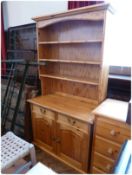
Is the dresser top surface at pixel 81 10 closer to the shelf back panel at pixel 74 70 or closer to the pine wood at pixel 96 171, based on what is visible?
the shelf back panel at pixel 74 70

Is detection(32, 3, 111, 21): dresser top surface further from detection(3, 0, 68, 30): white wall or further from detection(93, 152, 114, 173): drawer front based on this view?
detection(93, 152, 114, 173): drawer front

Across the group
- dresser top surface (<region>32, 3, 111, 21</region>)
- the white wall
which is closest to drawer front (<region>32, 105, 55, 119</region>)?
dresser top surface (<region>32, 3, 111, 21</region>)

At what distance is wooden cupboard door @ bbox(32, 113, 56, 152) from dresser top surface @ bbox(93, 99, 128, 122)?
25.5 inches

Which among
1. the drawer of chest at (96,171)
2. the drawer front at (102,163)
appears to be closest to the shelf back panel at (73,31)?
the drawer front at (102,163)

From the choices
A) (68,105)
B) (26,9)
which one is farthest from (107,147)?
(26,9)

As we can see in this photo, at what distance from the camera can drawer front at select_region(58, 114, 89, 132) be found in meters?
1.50

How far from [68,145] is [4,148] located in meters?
0.72

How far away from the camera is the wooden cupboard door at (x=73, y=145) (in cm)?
156

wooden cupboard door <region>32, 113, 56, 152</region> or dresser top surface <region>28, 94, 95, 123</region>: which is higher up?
dresser top surface <region>28, 94, 95, 123</region>

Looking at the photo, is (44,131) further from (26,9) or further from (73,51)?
(26,9)

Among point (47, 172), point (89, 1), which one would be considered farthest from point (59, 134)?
point (89, 1)

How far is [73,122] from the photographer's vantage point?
1.58m

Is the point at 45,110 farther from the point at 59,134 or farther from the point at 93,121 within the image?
the point at 93,121

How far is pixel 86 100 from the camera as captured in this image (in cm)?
192
